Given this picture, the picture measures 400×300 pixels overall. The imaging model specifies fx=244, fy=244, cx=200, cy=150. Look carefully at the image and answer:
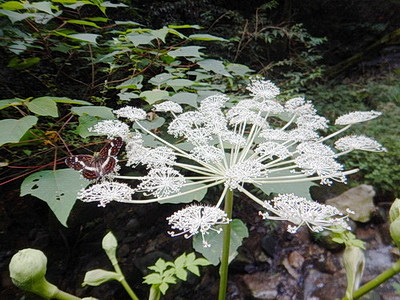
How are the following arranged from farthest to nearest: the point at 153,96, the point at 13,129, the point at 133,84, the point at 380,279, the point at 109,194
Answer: the point at 133,84 → the point at 153,96 → the point at 13,129 → the point at 109,194 → the point at 380,279

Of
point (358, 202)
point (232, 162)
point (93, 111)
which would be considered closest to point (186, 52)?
point (93, 111)

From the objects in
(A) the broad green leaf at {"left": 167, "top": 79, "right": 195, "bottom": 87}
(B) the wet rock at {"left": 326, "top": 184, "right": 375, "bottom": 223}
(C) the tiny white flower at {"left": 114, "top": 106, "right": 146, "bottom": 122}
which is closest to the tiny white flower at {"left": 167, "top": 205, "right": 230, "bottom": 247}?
(C) the tiny white flower at {"left": 114, "top": 106, "right": 146, "bottom": 122}

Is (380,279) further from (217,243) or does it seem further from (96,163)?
(96,163)

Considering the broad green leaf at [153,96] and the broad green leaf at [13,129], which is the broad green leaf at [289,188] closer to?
the broad green leaf at [153,96]

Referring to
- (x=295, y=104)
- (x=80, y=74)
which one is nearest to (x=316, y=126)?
(x=295, y=104)

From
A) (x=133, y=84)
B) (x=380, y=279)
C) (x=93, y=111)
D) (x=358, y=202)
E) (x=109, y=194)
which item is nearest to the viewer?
(x=380, y=279)

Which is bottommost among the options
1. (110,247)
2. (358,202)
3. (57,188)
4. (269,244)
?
(269,244)
